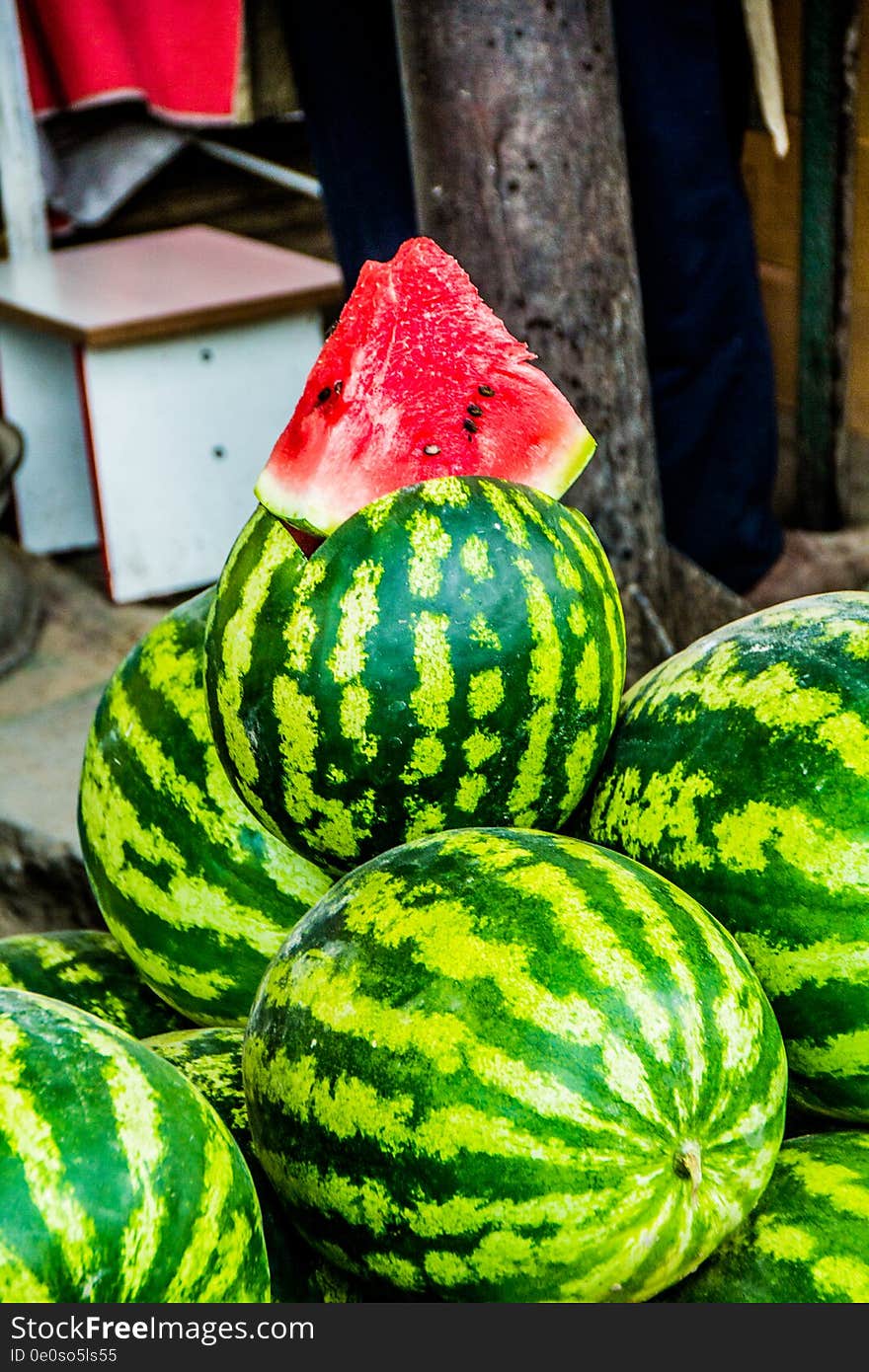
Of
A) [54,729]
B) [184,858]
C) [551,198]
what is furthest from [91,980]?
[54,729]

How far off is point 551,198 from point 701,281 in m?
1.47

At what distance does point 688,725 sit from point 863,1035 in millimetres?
320

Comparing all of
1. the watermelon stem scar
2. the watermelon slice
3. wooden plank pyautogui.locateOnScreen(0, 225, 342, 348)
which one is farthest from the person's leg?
the watermelon stem scar

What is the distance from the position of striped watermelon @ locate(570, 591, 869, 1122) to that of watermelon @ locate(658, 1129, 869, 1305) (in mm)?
88

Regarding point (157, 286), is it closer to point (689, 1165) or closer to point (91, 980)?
point (91, 980)

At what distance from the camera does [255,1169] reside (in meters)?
1.26

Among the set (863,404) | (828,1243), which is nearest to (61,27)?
(863,404)

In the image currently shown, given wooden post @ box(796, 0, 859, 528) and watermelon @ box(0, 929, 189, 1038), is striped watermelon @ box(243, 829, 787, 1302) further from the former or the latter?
wooden post @ box(796, 0, 859, 528)

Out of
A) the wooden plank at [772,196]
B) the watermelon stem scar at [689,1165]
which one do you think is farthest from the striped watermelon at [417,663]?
the wooden plank at [772,196]

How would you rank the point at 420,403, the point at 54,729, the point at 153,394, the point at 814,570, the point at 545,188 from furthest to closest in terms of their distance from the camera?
the point at 153,394, the point at 814,570, the point at 54,729, the point at 545,188, the point at 420,403

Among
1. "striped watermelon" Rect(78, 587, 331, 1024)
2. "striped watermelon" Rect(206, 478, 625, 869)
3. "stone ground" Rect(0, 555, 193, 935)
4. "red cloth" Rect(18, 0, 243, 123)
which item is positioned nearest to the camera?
"striped watermelon" Rect(206, 478, 625, 869)

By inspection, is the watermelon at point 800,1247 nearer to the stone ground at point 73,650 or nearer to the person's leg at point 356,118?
the stone ground at point 73,650

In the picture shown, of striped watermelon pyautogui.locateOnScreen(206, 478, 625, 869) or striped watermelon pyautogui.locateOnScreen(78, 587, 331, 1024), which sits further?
striped watermelon pyautogui.locateOnScreen(78, 587, 331, 1024)

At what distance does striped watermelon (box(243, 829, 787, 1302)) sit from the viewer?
1016 mm
